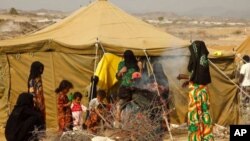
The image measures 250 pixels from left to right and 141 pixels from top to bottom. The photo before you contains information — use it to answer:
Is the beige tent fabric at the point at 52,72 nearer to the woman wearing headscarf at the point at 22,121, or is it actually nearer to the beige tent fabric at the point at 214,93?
the beige tent fabric at the point at 214,93

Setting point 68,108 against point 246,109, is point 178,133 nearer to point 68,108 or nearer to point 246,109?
point 246,109

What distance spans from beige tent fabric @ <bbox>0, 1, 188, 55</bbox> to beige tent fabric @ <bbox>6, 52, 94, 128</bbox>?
142 mm

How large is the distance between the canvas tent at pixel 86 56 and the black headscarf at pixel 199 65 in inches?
101

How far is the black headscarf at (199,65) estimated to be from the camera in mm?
7688

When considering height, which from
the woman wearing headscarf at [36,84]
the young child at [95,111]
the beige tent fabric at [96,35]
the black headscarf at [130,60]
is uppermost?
Result: the beige tent fabric at [96,35]

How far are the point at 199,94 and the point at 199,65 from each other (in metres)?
0.41

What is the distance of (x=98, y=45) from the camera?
399 inches

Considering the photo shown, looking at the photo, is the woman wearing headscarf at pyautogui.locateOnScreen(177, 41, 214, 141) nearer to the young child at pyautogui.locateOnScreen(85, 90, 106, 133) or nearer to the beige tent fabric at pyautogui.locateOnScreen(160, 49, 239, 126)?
the young child at pyautogui.locateOnScreen(85, 90, 106, 133)

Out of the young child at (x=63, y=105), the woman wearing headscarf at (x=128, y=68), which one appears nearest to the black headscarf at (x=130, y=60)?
the woman wearing headscarf at (x=128, y=68)

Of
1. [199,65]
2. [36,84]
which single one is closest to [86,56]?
[36,84]

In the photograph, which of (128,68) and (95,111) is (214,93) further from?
(95,111)

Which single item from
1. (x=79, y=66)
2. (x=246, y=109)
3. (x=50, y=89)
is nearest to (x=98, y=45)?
(x=79, y=66)

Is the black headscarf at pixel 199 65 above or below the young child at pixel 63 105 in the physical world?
above

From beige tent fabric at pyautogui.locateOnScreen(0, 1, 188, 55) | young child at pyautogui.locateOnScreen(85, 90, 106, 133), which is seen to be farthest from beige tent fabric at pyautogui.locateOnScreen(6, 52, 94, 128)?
young child at pyautogui.locateOnScreen(85, 90, 106, 133)
